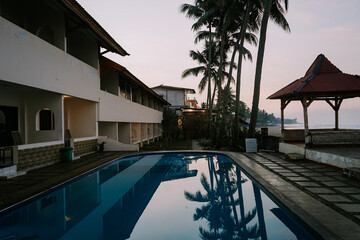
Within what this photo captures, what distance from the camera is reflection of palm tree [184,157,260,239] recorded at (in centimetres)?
408

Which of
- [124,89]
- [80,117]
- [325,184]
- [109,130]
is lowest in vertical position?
[325,184]

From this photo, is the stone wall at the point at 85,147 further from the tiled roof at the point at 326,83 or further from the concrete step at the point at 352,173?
the concrete step at the point at 352,173

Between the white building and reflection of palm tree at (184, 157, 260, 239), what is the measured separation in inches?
249

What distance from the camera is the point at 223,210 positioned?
516 cm

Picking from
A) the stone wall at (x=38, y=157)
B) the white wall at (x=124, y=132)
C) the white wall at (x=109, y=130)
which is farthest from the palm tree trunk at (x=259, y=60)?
the stone wall at (x=38, y=157)

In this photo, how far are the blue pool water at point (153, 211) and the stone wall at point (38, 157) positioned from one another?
7.27ft

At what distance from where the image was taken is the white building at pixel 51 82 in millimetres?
7059

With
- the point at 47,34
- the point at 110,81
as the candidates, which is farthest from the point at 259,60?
the point at 47,34

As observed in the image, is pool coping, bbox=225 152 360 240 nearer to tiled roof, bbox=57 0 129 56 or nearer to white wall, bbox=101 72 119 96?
tiled roof, bbox=57 0 129 56

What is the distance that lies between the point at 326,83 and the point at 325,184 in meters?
6.36

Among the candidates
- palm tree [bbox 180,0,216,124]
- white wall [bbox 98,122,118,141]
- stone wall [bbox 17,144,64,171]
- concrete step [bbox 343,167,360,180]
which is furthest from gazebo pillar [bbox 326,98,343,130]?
stone wall [bbox 17,144,64,171]

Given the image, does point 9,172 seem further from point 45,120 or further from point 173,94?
point 173,94

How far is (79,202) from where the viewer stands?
5484 millimetres

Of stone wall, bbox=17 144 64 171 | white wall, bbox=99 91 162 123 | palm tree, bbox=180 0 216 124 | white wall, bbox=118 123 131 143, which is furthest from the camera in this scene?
palm tree, bbox=180 0 216 124
